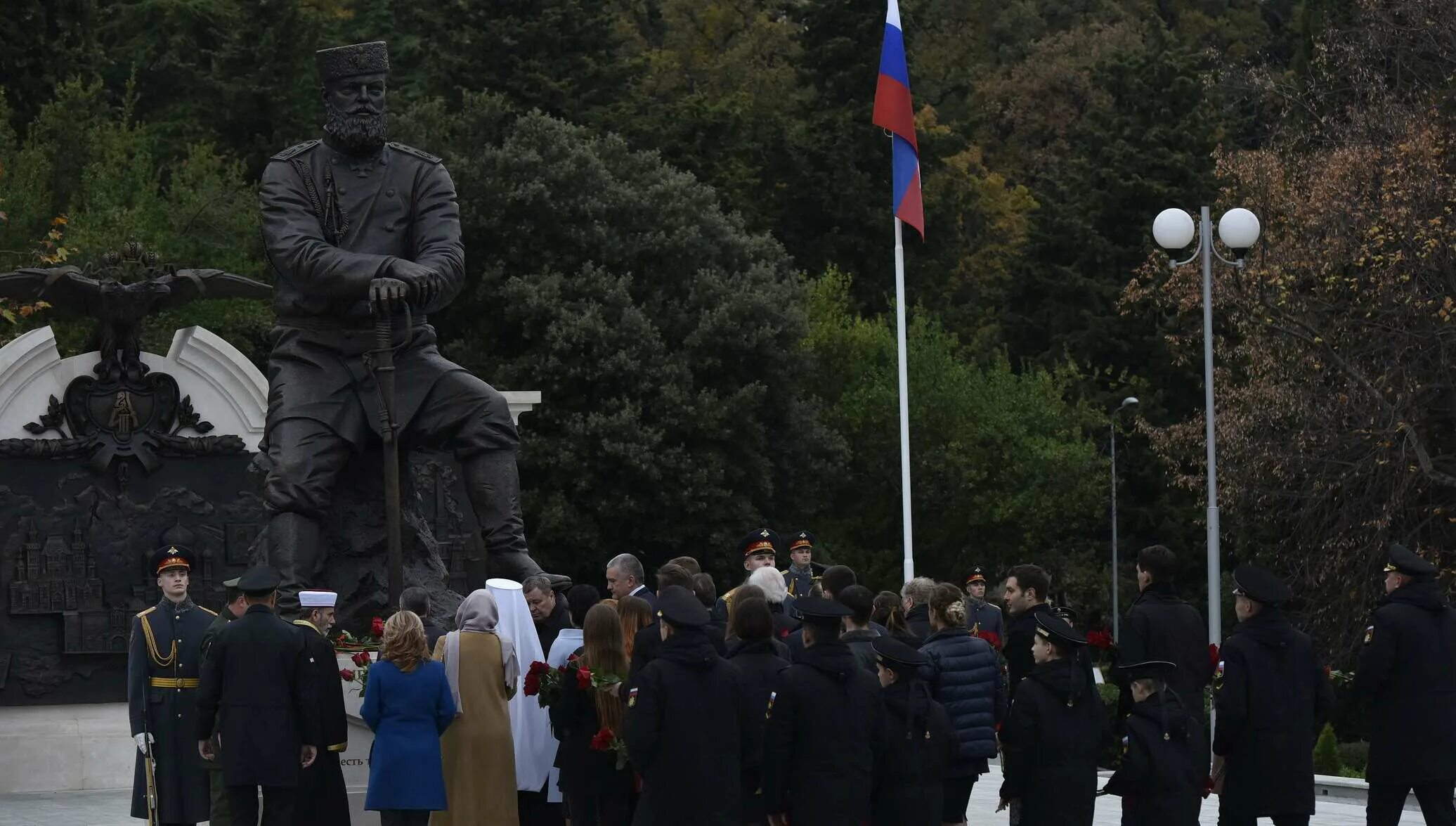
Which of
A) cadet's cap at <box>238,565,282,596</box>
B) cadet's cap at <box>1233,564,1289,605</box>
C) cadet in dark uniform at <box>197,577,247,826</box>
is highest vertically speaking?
cadet's cap at <box>238,565,282,596</box>

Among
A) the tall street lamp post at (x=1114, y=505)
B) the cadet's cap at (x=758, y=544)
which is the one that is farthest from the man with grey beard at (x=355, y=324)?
the tall street lamp post at (x=1114, y=505)

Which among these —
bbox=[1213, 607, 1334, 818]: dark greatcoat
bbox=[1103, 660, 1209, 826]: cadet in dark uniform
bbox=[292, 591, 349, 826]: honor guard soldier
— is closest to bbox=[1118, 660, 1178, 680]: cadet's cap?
bbox=[1103, 660, 1209, 826]: cadet in dark uniform

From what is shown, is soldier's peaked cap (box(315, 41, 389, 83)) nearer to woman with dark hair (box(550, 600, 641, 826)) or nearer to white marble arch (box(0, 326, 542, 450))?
woman with dark hair (box(550, 600, 641, 826))

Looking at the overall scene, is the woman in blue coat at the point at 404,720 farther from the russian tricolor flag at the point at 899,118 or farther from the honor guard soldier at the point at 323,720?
the russian tricolor flag at the point at 899,118

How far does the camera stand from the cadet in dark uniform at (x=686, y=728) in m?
9.74

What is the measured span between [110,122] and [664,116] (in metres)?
12.1

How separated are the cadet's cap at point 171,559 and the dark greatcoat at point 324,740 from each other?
187 cm

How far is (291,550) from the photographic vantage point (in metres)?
12.6

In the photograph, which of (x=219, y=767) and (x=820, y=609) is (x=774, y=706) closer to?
(x=820, y=609)

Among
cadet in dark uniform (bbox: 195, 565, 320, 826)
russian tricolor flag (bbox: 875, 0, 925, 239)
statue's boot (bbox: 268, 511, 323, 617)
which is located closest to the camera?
cadet in dark uniform (bbox: 195, 565, 320, 826)

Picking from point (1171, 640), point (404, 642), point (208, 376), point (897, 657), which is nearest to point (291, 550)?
point (404, 642)

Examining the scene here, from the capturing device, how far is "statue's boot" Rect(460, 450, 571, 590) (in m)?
13.1

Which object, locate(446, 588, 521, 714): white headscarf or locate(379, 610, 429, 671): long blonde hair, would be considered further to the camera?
locate(446, 588, 521, 714): white headscarf

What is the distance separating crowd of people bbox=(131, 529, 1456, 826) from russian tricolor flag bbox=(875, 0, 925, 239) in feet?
43.3
